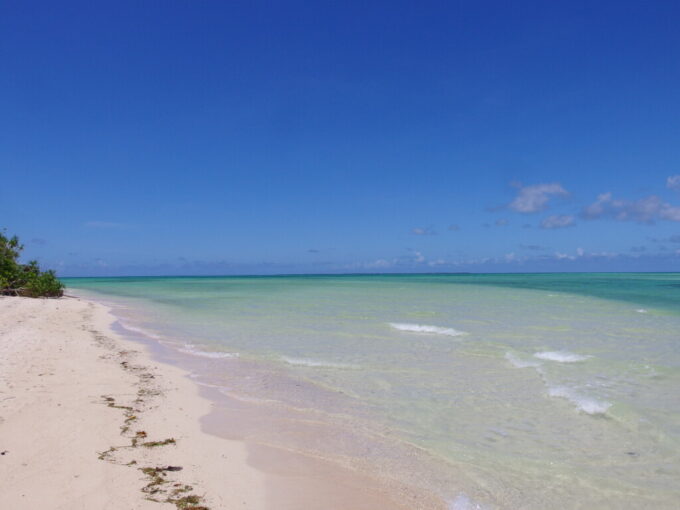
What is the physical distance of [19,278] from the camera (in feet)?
107

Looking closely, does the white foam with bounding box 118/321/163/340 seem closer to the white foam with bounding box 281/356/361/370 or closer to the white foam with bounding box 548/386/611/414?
the white foam with bounding box 281/356/361/370

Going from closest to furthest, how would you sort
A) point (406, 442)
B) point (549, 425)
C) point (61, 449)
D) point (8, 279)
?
point (61, 449)
point (406, 442)
point (549, 425)
point (8, 279)

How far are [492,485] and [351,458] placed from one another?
1799mm

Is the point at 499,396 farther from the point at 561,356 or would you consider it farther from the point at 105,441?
the point at 105,441

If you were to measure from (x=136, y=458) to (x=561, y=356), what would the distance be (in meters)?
11.1

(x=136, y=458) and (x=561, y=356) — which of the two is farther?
(x=561, y=356)

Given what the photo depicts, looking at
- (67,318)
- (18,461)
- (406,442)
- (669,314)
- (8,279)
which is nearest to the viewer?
(18,461)

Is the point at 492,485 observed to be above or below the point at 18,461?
below

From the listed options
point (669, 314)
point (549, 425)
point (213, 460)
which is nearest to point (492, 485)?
point (549, 425)

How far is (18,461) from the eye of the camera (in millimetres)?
4926

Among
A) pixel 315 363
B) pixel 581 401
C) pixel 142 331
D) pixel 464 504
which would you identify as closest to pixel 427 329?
pixel 315 363

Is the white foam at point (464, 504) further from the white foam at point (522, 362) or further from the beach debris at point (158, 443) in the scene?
the white foam at point (522, 362)

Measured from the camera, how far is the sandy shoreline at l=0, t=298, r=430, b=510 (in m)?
4.43

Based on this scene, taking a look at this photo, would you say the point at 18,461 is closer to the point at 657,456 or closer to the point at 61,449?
the point at 61,449
